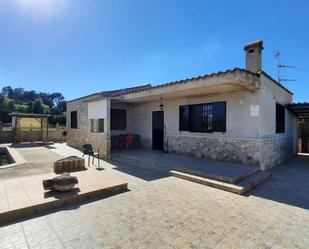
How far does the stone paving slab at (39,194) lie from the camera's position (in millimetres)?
3652

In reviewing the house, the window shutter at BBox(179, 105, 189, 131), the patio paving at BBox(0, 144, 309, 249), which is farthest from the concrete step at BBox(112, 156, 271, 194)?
the window shutter at BBox(179, 105, 189, 131)

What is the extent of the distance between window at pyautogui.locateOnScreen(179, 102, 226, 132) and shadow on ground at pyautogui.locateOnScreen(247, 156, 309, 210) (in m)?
2.52

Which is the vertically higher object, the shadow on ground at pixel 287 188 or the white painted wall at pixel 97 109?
the white painted wall at pixel 97 109

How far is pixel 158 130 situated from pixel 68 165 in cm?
516

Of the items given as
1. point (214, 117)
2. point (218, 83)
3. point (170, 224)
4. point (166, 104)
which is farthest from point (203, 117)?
point (170, 224)

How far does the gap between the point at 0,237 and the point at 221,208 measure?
3.81 m

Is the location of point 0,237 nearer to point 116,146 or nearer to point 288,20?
point 116,146

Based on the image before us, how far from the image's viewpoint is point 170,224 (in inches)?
133

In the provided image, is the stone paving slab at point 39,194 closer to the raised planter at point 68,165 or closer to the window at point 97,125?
the raised planter at point 68,165

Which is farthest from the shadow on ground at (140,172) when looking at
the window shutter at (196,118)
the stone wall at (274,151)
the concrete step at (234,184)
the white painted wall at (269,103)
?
the white painted wall at (269,103)

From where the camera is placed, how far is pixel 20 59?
1132cm

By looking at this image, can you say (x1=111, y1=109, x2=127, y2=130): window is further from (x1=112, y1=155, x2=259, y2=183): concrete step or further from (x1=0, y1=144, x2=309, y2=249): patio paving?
(x1=0, y1=144, x2=309, y2=249): patio paving

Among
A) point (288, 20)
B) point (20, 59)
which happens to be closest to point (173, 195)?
point (288, 20)

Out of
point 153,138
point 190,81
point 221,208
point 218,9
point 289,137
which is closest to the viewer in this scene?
point 221,208
